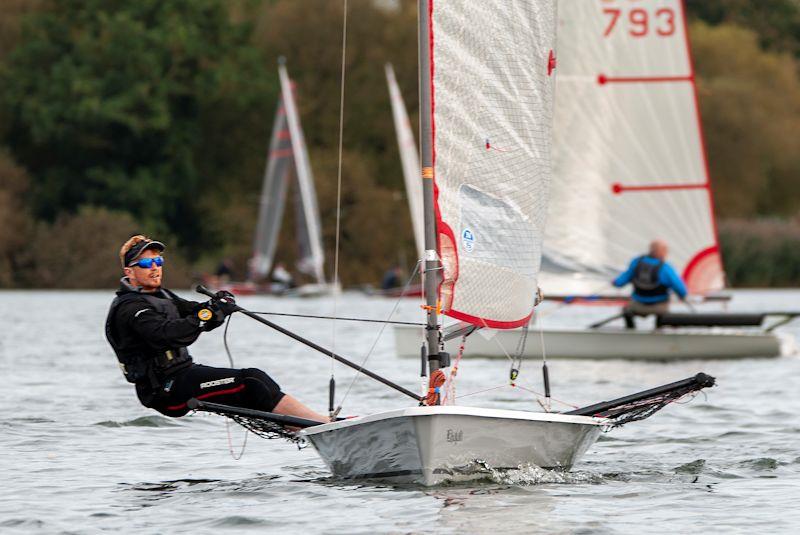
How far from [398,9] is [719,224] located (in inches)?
507

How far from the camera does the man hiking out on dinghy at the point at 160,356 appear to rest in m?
9.19

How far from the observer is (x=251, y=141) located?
5828cm

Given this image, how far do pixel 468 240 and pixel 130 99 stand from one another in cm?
4597

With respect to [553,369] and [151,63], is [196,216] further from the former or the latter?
[553,369]

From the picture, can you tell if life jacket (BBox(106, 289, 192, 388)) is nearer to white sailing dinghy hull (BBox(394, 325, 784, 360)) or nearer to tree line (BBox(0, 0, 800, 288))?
white sailing dinghy hull (BBox(394, 325, 784, 360))

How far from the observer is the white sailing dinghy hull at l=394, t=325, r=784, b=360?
60.8 ft

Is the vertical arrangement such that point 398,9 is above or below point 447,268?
above

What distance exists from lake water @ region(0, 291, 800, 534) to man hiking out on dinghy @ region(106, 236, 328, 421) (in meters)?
0.50

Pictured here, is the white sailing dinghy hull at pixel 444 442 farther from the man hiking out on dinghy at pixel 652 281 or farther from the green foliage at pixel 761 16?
the green foliage at pixel 761 16

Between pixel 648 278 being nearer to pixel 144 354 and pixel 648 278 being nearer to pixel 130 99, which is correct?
pixel 144 354

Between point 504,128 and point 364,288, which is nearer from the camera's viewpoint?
point 504,128

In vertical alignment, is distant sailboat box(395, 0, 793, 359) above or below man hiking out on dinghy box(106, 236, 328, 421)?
above

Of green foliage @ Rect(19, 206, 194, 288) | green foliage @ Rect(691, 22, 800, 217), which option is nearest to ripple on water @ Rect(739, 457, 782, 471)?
green foliage @ Rect(691, 22, 800, 217)

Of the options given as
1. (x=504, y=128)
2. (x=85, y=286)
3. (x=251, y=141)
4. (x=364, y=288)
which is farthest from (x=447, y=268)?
(x=251, y=141)
